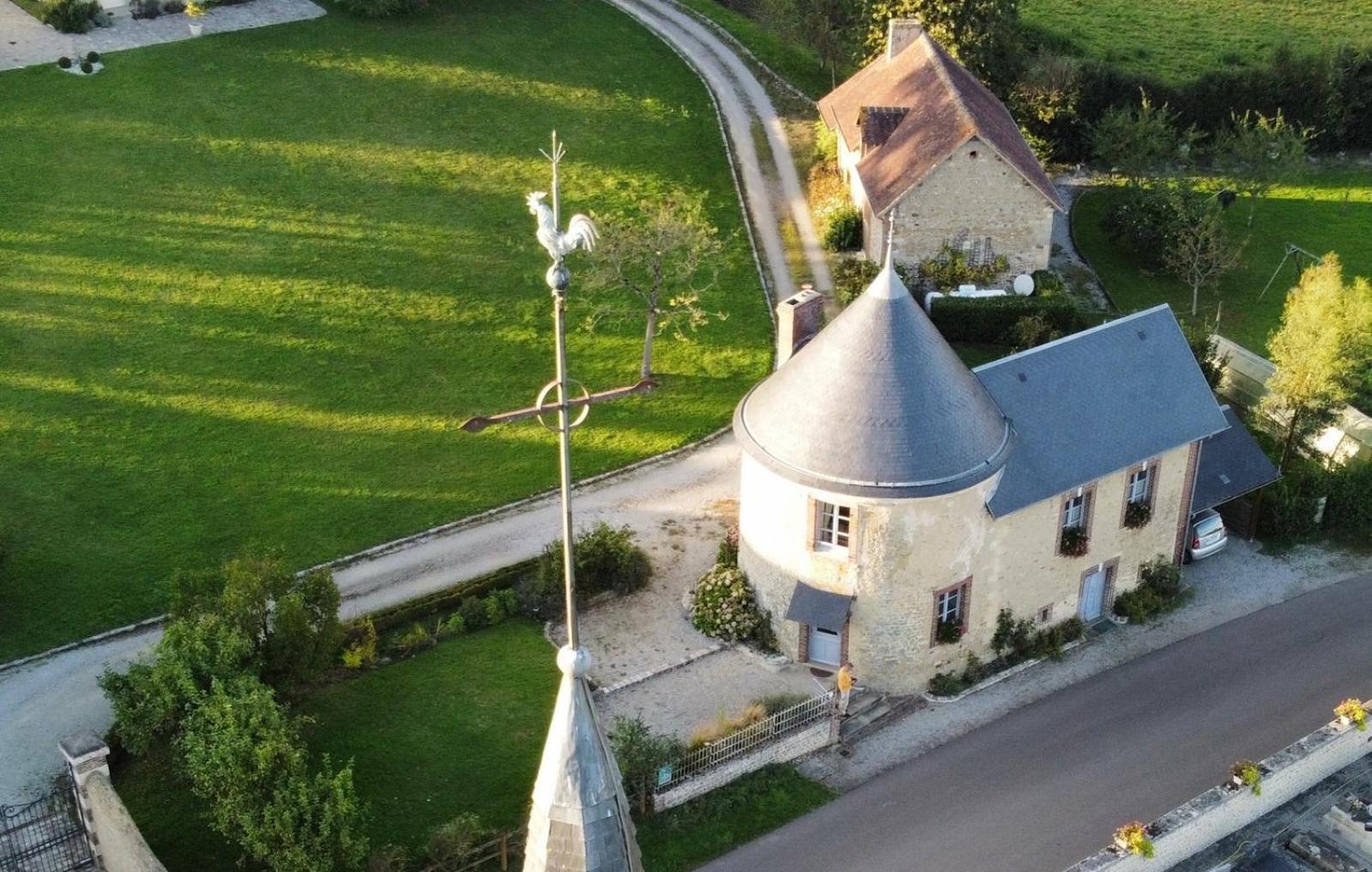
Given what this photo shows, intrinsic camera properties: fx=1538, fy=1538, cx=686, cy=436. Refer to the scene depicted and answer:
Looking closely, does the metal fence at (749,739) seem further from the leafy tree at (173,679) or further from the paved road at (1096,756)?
the leafy tree at (173,679)

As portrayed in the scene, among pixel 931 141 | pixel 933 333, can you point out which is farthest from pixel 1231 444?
pixel 931 141

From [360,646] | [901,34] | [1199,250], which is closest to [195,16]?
[901,34]

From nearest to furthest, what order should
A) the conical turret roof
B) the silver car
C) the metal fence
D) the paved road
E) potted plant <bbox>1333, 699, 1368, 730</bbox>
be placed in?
1. the paved road
2. the metal fence
3. the conical turret roof
4. potted plant <bbox>1333, 699, 1368, 730</bbox>
5. the silver car

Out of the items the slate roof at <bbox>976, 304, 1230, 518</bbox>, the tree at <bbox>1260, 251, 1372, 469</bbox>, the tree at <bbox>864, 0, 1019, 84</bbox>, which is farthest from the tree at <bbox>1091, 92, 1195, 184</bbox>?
the slate roof at <bbox>976, 304, 1230, 518</bbox>

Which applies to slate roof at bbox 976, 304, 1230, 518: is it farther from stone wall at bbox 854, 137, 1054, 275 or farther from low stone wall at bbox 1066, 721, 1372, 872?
stone wall at bbox 854, 137, 1054, 275

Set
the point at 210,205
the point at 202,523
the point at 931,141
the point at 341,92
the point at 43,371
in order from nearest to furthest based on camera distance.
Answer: the point at 202,523
the point at 43,371
the point at 931,141
the point at 210,205
the point at 341,92

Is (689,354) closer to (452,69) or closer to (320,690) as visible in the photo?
(320,690)

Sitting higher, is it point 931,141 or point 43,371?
point 931,141
